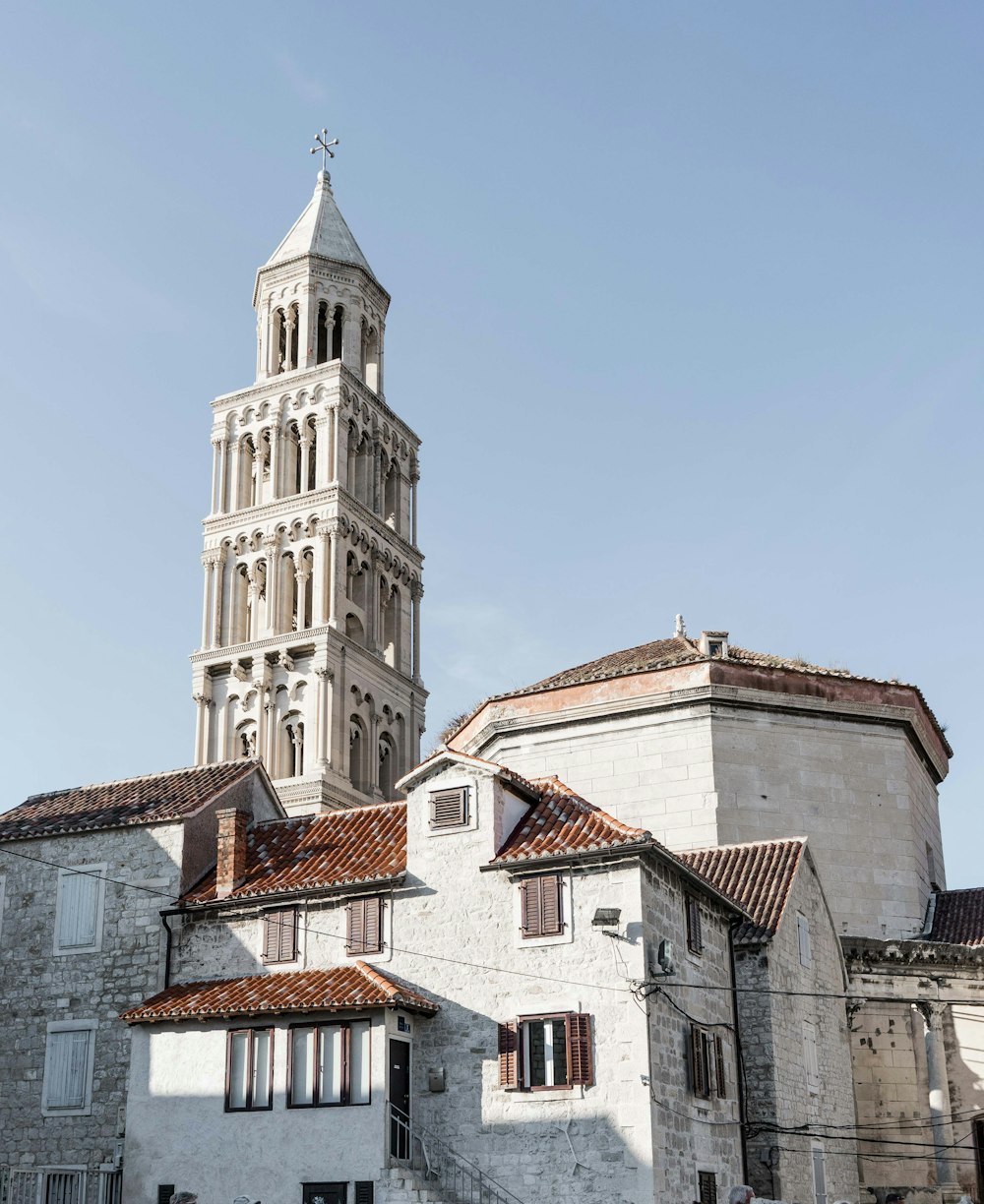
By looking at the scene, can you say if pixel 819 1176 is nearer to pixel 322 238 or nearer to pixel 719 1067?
pixel 719 1067

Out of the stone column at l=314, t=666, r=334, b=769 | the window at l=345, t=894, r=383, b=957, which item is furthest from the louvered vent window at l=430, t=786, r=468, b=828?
the stone column at l=314, t=666, r=334, b=769

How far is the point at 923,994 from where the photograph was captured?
36.9 meters

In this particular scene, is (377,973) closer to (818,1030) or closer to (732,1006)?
(732,1006)

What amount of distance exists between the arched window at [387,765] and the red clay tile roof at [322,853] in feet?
107

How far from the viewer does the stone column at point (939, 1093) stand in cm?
3538

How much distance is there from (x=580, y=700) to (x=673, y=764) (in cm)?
327

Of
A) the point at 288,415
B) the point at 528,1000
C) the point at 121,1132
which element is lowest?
the point at 121,1132

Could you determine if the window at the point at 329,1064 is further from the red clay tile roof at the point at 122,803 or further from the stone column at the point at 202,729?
the stone column at the point at 202,729

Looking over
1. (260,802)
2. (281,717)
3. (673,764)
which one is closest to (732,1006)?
(673,764)

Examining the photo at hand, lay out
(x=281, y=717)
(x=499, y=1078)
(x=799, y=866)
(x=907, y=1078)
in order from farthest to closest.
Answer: (x=281, y=717) → (x=907, y=1078) → (x=799, y=866) → (x=499, y=1078)

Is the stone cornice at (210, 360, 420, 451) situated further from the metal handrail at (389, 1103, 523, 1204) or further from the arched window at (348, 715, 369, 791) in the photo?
the metal handrail at (389, 1103, 523, 1204)

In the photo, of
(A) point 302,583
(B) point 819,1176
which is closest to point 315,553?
(A) point 302,583

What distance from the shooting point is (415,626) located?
236ft

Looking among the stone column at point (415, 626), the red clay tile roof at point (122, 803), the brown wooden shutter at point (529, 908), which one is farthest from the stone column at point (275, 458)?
the brown wooden shutter at point (529, 908)
